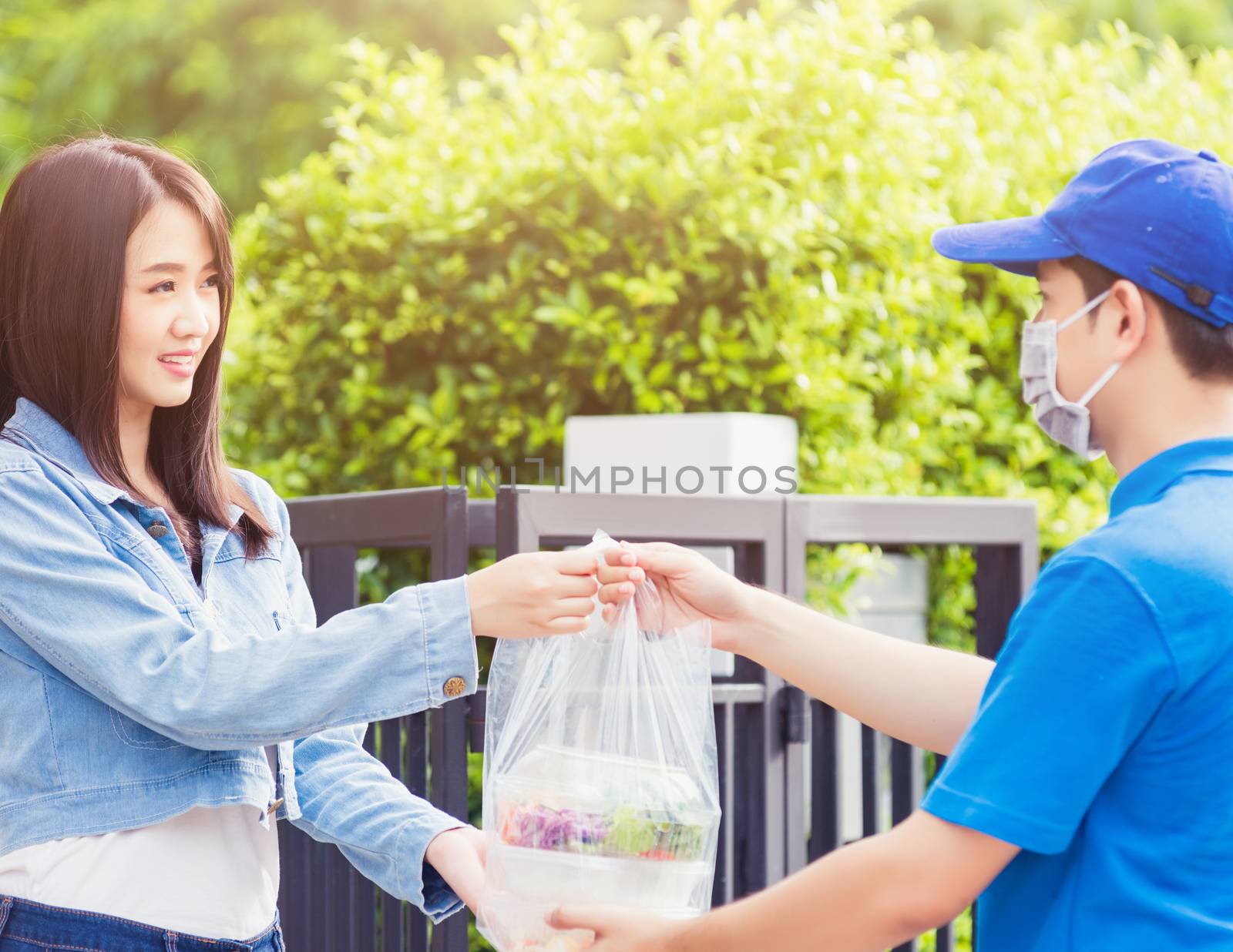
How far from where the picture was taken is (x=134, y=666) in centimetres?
153

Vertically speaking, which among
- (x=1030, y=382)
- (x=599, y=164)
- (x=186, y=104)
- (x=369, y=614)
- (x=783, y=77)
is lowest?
(x=369, y=614)

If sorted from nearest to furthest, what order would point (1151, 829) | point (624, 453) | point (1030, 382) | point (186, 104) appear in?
point (1151, 829)
point (1030, 382)
point (624, 453)
point (186, 104)

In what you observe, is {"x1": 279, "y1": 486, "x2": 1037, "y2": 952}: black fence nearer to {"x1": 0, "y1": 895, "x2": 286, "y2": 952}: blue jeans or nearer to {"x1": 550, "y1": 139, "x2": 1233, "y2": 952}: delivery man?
{"x1": 0, "y1": 895, "x2": 286, "y2": 952}: blue jeans

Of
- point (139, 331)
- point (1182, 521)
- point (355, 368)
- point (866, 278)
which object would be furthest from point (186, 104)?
point (1182, 521)

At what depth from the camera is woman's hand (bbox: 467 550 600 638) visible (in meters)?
1.66

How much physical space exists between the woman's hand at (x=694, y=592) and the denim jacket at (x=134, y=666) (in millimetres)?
396

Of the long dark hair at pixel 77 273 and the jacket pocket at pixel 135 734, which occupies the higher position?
the long dark hair at pixel 77 273

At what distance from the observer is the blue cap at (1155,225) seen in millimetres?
1393

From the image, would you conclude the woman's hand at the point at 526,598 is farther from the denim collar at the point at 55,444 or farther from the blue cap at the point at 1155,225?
the blue cap at the point at 1155,225

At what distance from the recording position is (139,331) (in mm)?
1723

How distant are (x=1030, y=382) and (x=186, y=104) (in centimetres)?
878

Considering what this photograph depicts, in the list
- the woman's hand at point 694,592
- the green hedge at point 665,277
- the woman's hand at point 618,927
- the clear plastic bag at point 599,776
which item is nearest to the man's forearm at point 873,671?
the woman's hand at point 694,592

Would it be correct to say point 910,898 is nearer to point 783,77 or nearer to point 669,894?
point 669,894

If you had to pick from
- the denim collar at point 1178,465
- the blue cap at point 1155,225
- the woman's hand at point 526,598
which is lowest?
the woman's hand at point 526,598
